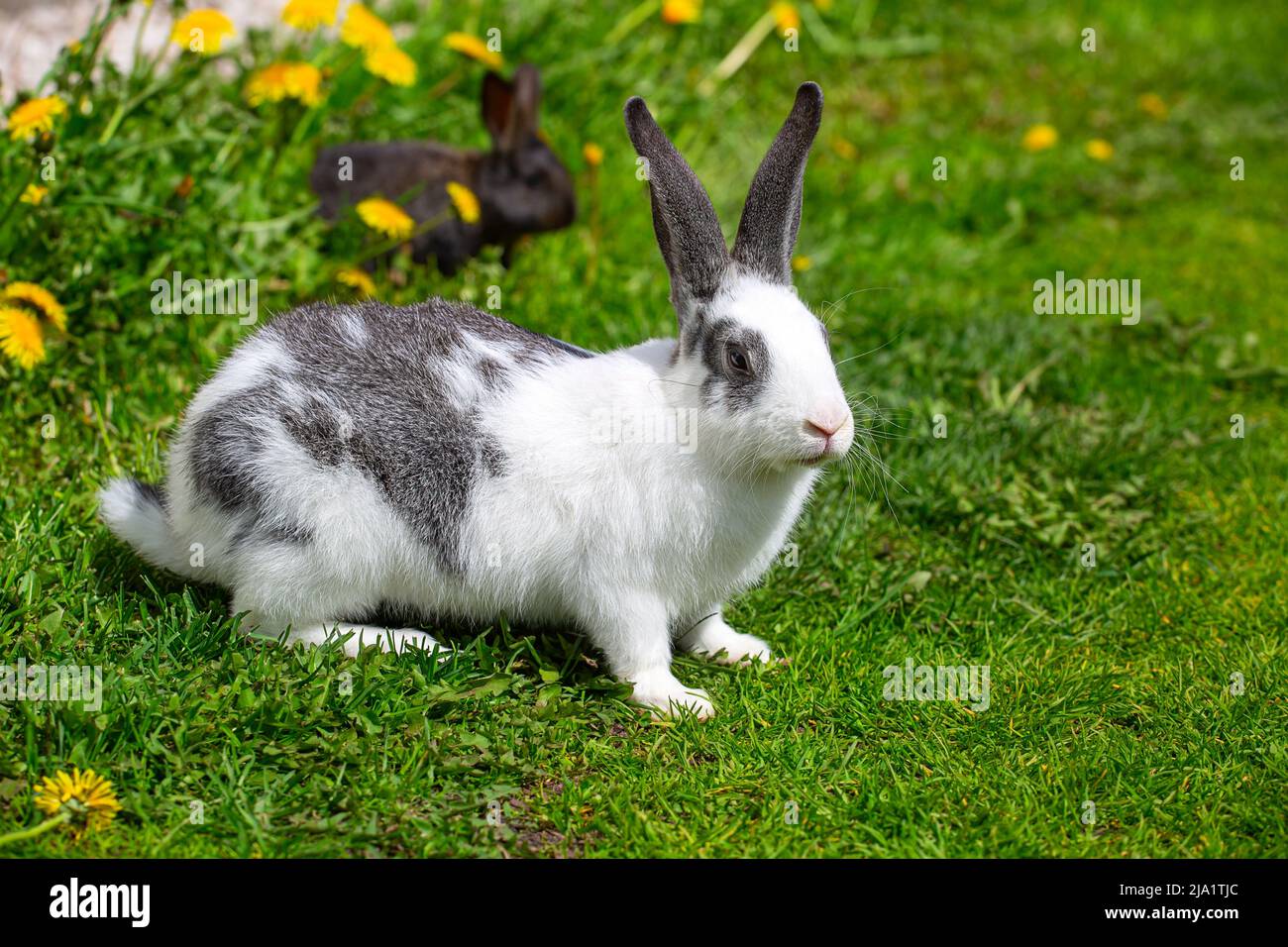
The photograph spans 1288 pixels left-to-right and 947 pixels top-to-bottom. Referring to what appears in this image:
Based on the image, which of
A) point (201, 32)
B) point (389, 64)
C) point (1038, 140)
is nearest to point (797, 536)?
point (389, 64)

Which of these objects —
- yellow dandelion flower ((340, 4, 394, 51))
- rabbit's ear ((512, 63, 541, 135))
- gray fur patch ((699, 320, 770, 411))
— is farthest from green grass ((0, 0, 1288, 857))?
gray fur patch ((699, 320, 770, 411))

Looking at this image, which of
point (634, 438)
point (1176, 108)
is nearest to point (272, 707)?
point (634, 438)

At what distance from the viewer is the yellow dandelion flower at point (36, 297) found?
4.76m

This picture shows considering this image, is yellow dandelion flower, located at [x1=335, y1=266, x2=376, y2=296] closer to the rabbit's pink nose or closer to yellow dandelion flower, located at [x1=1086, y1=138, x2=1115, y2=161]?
the rabbit's pink nose

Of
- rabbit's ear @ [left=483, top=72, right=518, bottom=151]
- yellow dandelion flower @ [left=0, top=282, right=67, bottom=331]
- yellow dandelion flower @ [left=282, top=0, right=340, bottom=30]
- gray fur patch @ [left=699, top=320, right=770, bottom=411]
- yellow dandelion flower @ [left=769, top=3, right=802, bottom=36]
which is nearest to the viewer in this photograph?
gray fur patch @ [left=699, top=320, right=770, bottom=411]

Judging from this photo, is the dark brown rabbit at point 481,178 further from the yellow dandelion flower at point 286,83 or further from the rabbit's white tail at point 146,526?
the rabbit's white tail at point 146,526

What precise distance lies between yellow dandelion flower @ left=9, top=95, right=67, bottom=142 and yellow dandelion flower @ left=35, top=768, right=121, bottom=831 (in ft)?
8.29

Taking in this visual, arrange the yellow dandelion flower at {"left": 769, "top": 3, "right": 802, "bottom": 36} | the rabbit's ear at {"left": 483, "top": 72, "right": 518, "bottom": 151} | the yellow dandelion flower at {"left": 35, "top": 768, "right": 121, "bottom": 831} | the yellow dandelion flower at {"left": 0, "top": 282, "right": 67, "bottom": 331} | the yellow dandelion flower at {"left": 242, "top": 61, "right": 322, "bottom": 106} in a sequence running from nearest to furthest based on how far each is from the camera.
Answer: the yellow dandelion flower at {"left": 35, "top": 768, "right": 121, "bottom": 831} → the yellow dandelion flower at {"left": 0, "top": 282, "right": 67, "bottom": 331} → the yellow dandelion flower at {"left": 242, "top": 61, "right": 322, "bottom": 106} → the rabbit's ear at {"left": 483, "top": 72, "right": 518, "bottom": 151} → the yellow dandelion flower at {"left": 769, "top": 3, "right": 802, "bottom": 36}

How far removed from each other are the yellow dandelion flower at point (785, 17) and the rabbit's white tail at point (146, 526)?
537 centimetres

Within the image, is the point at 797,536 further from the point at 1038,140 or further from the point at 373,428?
the point at 1038,140

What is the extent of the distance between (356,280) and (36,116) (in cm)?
144

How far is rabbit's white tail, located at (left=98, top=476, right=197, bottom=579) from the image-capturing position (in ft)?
13.9

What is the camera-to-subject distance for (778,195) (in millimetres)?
3980

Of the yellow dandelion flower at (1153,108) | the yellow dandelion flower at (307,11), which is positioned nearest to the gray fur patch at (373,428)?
the yellow dandelion flower at (307,11)
